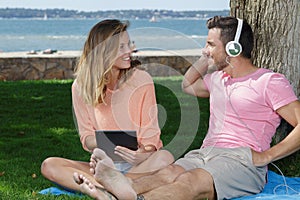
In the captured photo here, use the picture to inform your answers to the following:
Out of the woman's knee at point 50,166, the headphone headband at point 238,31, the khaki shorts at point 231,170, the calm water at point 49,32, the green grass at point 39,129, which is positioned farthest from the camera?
the calm water at point 49,32

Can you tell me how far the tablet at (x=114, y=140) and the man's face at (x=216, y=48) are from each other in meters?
0.70

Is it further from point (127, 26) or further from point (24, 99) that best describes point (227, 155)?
point (24, 99)

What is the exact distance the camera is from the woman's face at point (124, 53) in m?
3.76

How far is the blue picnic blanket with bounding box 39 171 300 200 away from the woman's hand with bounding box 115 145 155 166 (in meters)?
0.32

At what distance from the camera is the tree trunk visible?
4.21m

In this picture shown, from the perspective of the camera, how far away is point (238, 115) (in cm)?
380

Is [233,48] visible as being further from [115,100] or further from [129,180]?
[129,180]

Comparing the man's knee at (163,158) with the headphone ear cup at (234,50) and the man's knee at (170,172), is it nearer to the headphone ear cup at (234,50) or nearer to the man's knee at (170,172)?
the man's knee at (170,172)

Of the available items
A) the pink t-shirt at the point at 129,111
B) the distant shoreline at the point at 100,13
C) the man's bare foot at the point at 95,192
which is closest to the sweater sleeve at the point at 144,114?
the pink t-shirt at the point at 129,111

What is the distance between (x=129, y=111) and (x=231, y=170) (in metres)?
0.65

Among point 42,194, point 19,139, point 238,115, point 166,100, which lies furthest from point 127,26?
point 166,100

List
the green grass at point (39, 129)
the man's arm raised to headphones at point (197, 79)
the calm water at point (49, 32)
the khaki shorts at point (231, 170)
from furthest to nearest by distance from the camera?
the calm water at point (49, 32), the green grass at point (39, 129), the man's arm raised to headphones at point (197, 79), the khaki shorts at point (231, 170)

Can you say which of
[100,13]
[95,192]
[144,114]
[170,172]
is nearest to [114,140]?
[144,114]

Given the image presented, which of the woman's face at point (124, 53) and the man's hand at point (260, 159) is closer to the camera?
the man's hand at point (260, 159)
